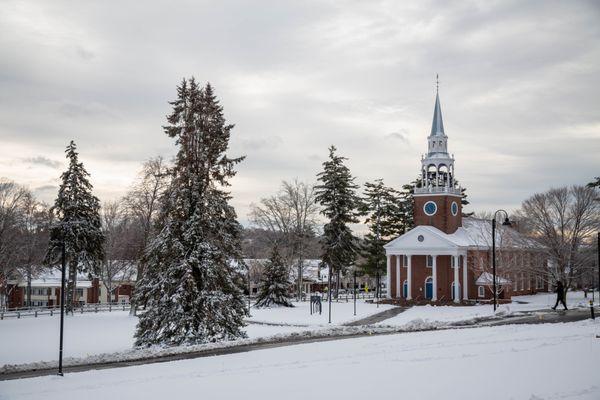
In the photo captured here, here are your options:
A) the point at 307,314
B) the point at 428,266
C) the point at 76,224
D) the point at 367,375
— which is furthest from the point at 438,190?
the point at 367,375

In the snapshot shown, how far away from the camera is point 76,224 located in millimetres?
52375

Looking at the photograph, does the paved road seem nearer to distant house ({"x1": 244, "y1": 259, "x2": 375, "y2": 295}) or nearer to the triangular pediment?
the triangular pediment

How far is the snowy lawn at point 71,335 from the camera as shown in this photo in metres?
31.6

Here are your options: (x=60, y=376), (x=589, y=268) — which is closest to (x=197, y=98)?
(x=60, y=376)

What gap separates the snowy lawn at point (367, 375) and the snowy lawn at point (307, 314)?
20.2 meters

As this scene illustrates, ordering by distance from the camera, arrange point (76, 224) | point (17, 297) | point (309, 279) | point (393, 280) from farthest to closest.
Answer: point (309, 279) < point (17, 297) < point (393, 280) < point (76, 224)

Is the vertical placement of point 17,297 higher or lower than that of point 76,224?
lower

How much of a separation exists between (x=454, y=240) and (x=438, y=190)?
19.6ft

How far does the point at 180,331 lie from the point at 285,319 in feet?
64.6

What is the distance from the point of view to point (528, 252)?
6031cm

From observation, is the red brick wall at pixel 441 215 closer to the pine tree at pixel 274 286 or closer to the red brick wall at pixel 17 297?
the pine tree at pixel 274 286

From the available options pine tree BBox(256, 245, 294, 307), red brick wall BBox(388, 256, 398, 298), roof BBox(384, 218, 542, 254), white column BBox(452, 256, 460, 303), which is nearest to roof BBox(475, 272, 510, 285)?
white column BBox(452, 256, 460, 303)

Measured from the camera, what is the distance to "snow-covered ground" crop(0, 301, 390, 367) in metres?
32.3

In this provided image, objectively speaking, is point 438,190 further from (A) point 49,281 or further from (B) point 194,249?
(A) point 49,281
